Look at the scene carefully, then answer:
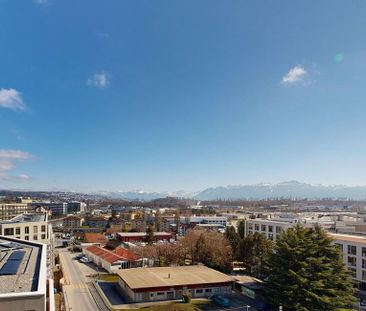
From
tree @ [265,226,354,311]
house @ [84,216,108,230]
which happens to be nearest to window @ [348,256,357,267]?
tree @ [265,226,354,311]

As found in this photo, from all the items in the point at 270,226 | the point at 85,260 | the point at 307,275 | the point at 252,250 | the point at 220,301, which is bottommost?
the point at 85,260

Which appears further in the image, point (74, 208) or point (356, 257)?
point (74, 208)

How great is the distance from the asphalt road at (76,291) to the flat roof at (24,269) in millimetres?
7688

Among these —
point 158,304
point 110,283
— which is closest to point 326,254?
point 158,304

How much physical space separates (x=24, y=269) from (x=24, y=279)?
1.78 meters

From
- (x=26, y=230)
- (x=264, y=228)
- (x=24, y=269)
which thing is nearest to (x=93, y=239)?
(x=264, y=228)

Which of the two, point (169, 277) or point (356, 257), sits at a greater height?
point (356, 257)

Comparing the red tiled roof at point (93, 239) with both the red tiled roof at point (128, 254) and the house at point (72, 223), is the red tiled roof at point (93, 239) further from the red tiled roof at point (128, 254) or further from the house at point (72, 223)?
the house at point (72, 223)

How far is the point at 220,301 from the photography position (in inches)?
1072

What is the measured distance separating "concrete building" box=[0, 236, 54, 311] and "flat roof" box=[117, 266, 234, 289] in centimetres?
1052

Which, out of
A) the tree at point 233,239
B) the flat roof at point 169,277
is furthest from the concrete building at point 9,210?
the flat roof at point 169,277

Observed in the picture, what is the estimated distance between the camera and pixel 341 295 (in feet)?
76.8

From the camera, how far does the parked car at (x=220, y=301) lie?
26788mm

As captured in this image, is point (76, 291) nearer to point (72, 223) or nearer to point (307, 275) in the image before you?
point (307, 275)
